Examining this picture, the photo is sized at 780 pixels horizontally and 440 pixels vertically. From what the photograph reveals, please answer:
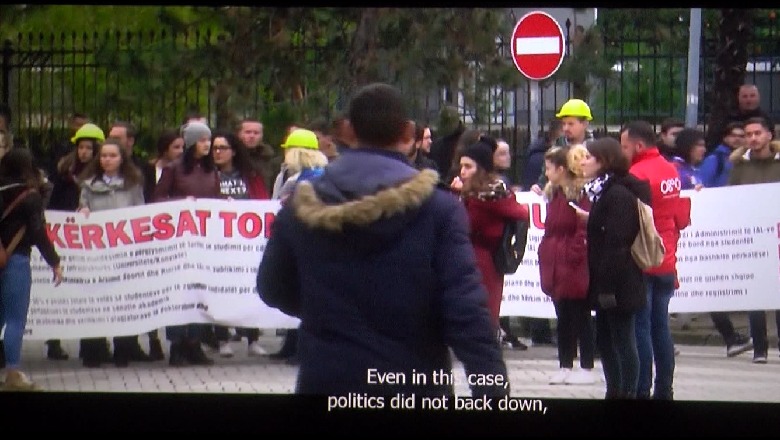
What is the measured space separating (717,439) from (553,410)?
684mm

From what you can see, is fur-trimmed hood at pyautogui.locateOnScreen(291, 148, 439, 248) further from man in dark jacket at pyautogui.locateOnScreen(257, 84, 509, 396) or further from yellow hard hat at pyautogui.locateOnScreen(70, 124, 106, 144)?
yellow hard hat at pyautogui.locateOnScreen(70, 124, 106, 144)

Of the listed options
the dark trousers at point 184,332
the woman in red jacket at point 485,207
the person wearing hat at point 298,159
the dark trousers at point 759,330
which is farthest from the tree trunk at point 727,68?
the dark trousers at point 184,332

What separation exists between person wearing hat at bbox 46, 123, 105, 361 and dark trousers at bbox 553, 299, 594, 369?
2049 mm

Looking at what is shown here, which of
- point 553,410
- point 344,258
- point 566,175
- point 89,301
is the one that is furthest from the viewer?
point 566,175

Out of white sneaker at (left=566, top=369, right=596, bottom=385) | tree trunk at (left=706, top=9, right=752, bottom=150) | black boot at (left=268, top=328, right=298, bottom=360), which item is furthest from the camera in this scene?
tree trunk at (left=706, top=9, right=752, bottom=150)

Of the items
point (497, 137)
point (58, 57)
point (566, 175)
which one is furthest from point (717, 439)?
point (58, 57)

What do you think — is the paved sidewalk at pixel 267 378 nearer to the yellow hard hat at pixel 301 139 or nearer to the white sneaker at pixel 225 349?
the white sneaker at pixel 225 349

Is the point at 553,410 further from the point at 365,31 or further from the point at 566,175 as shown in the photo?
the point at 365,31

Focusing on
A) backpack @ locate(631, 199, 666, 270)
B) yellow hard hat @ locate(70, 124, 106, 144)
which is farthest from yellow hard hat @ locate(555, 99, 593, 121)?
yellow hard hat @ locate(70, 124, 106, 144)

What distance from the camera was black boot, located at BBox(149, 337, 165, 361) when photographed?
6.46 metres

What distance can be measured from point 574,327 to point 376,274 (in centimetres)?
268

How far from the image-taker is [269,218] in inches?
271

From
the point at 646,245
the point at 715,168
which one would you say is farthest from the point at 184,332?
the point at 715,168

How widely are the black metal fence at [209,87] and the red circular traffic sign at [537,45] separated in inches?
2.3
